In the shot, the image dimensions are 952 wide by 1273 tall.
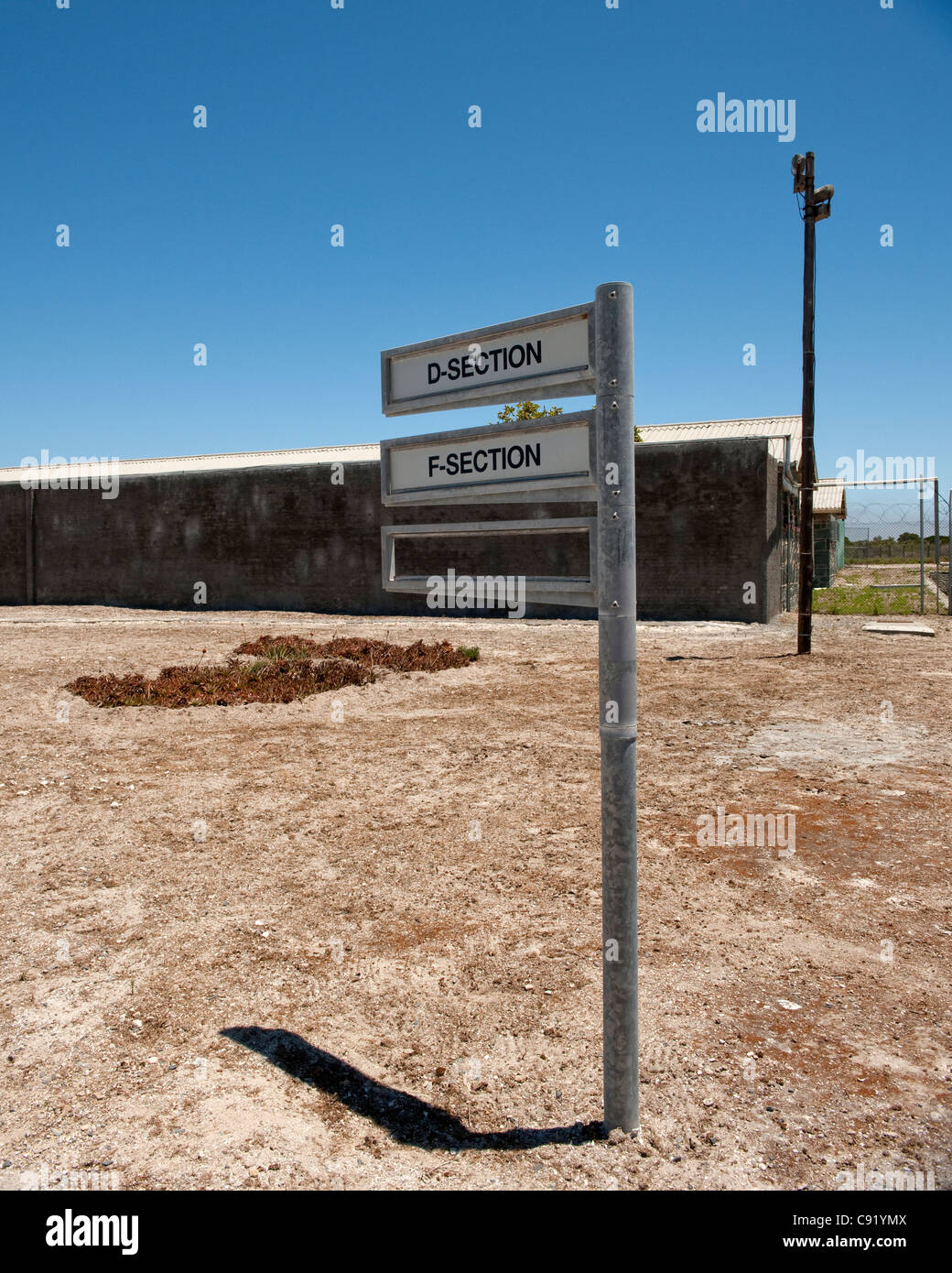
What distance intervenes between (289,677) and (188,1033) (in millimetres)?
8119

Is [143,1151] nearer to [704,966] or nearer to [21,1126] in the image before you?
[21,1126]

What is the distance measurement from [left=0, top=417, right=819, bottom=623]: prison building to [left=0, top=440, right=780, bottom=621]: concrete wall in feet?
0.12

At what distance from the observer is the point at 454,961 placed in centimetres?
398

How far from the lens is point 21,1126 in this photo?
279cm

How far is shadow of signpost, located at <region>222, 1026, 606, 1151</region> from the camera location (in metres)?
2.76

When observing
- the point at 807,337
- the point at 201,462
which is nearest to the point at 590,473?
the point at 807,337

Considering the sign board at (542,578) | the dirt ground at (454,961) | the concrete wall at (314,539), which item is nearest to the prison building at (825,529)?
the concrete wall at (314,539)

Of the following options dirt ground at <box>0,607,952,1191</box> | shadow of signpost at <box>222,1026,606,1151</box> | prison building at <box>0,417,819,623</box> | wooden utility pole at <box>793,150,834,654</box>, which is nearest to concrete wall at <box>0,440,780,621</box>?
prison building at <box>0,417,819,623</box>

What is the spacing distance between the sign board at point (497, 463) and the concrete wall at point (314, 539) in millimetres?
17570

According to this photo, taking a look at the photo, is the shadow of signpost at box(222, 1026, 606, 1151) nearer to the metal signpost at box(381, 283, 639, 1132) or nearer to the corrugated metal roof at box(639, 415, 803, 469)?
the metal signpost at box(381, 283, 639, 1132)
